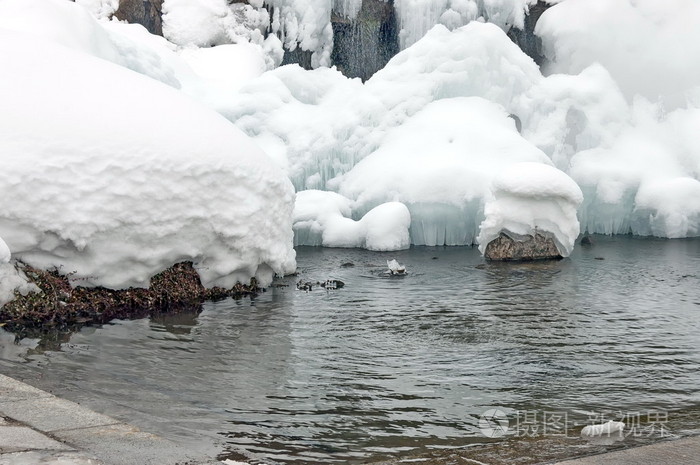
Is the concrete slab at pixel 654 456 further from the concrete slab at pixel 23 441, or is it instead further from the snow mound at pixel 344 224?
the snow mound at pixel 344 224

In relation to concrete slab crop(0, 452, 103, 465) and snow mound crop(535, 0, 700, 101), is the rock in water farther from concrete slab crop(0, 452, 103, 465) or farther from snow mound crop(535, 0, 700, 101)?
concrete slab crop(0, 452, 103, 465)

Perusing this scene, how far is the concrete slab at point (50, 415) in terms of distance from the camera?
18.8 ft

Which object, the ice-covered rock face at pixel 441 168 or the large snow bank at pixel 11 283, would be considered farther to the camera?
the ice-covered rock face at pixel 441 168

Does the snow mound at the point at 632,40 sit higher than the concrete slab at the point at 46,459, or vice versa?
the snow mound at the point at 632,40

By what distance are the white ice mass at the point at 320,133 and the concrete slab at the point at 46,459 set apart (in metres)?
7.37

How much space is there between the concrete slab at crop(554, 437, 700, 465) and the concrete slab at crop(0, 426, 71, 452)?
3033 millimetres

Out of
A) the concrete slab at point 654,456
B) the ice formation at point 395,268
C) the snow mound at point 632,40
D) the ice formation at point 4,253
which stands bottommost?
the concrete slab at point 654,456

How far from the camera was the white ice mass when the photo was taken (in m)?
12.6

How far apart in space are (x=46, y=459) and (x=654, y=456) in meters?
3.65

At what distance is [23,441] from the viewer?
206 inches

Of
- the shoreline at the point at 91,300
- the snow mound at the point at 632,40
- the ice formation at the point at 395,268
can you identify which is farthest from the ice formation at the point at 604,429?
the snow mound at the point at 632,40

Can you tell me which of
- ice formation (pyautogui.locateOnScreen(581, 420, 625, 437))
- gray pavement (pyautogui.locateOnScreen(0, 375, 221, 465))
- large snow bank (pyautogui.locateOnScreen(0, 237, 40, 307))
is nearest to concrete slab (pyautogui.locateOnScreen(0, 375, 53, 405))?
gray pavement (pyautogui.locateOnScreen(0, 375, 221, 465))

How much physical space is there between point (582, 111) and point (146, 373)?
67.7ft

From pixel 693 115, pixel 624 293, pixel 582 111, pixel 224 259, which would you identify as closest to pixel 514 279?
pixel 624 293
